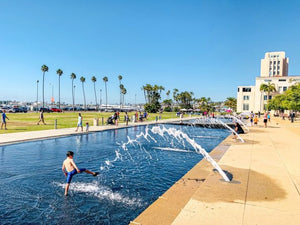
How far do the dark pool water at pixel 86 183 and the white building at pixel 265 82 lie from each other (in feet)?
354

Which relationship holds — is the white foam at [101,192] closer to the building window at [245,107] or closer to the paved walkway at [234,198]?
the paved walkway at [234,198]

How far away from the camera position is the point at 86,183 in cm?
883


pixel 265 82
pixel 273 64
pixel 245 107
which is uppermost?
pixel 273 64

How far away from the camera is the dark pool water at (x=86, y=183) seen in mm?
6254

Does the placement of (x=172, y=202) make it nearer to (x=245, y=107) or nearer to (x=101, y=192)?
(x=101, y=192)

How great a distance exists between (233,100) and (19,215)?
137179 mm

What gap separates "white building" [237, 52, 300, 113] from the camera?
354 feet

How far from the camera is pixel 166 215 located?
5621mm

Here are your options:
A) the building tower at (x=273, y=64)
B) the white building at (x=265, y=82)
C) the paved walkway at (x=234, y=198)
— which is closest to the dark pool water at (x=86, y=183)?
the paved walkway at (x=234, y=198)

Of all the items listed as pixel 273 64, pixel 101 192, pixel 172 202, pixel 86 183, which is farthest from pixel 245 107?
pixel 172 202

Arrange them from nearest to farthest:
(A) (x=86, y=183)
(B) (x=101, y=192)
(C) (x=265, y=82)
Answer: (B) (x=101, y=192)
(A) (x=86, y=183)
(C) (x=265, y=82)

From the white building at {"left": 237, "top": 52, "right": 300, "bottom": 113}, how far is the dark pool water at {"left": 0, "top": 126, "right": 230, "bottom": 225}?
108m

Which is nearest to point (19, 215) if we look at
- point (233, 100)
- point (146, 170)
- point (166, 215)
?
point (166, 215)

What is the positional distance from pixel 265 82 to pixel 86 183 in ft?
395
